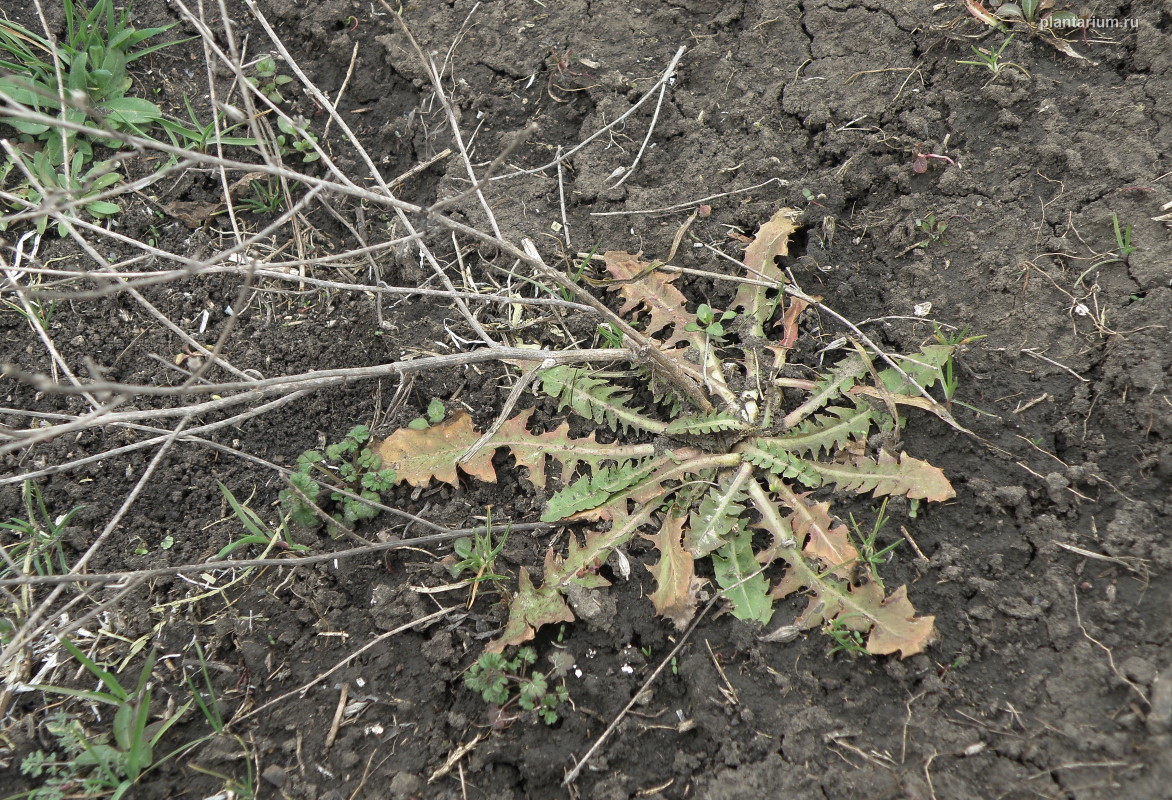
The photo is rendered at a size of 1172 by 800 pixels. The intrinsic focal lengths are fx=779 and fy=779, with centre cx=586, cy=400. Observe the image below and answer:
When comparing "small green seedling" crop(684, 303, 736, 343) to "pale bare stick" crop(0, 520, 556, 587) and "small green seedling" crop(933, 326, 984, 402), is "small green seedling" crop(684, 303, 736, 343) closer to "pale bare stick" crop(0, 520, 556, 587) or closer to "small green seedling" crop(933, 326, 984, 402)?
"small green seedling" crop(933, 326, 984, 402)

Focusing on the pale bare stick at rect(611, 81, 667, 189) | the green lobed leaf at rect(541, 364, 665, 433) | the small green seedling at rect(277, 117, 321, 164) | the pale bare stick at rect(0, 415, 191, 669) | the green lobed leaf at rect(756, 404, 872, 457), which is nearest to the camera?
the pale bare stick at rect(0, 415, 191, 669)

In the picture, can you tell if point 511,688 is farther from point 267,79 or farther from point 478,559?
point 267,79

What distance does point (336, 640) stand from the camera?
2.13 metres

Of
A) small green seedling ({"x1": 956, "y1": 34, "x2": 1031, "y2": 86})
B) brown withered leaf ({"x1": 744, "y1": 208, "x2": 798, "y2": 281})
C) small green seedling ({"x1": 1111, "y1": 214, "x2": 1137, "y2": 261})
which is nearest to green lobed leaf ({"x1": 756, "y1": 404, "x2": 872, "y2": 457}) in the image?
brown withered leaf ({"x1": 744, "y1": 208, "x2": 798, "y2": 281})

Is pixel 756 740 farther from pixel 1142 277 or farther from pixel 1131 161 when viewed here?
pixel 1131 161

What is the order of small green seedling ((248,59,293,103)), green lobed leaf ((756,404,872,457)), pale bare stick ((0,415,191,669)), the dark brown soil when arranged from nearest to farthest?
pale bare stick ((0,415,191,669)) < the dark brown soil < green lobed leaf ((756,404,872,457)) < small green seedling ((248,59,293,103))

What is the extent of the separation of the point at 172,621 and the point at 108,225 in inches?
56.9

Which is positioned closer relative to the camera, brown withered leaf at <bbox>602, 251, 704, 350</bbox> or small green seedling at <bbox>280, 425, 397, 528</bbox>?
small green seedling at <bbox>280, 425, 397, 528</bbox>

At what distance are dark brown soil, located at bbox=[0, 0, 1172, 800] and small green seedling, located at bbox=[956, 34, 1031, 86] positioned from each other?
35 mm

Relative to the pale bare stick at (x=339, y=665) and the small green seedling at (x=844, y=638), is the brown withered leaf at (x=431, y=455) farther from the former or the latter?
the small green seedling at (x=844, y=638)

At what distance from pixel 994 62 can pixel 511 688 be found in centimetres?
246

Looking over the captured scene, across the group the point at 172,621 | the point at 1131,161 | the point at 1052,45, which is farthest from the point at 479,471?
the point at 1052,45

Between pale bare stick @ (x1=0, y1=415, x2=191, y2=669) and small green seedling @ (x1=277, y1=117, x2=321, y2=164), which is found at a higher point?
small green seedling @ (x1=277, y1=117, x2=321, y2=164)

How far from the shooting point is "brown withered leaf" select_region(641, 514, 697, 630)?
2076 millimetres
